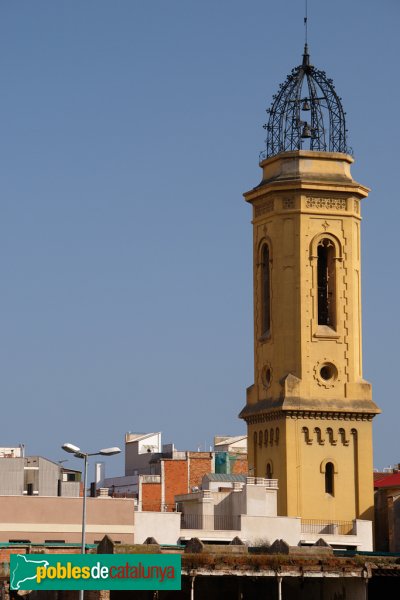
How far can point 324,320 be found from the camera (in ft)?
321

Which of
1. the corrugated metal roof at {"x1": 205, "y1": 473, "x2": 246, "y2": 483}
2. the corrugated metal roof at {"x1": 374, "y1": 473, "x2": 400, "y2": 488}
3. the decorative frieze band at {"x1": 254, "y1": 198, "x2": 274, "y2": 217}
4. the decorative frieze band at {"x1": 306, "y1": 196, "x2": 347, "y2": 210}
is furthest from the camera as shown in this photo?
the corrugated metal roof at {"x1": 205, "y1": 473, "x2": 246, "y2": 483}

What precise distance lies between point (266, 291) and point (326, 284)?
10.8 feet

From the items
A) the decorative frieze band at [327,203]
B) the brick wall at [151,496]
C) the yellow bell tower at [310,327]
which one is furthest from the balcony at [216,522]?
the brick wall at [151,496]

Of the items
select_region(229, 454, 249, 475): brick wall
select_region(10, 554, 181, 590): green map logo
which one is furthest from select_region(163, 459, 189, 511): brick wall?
select_region(10, 554, 181, 590): green map logo

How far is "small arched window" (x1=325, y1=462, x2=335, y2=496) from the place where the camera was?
96062mm

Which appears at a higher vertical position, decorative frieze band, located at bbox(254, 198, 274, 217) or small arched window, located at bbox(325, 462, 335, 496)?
decorative frieze band, located at bbox(254, 198, 274, 217)

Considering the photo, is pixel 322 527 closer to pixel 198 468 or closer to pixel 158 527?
pixel 158 527

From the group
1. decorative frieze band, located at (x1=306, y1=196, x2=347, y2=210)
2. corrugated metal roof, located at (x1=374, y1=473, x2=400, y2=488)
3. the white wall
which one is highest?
decorative frieze band, located at (x1=306, y1=196, x2=347, y2=210)

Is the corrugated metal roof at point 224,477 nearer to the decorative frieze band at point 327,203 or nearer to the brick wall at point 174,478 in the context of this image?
the brick wall at point 174,478

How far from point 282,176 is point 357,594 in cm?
2249

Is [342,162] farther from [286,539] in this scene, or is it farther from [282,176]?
[286,539]

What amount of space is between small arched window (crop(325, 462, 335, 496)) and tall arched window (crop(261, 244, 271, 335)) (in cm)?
776

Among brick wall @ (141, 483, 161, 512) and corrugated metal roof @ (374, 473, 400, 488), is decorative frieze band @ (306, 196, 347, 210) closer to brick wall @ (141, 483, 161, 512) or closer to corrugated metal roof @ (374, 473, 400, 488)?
corrugated metal roof @ (374, 473, 400, 488)

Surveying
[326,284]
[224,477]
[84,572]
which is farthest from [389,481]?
[84,572]
